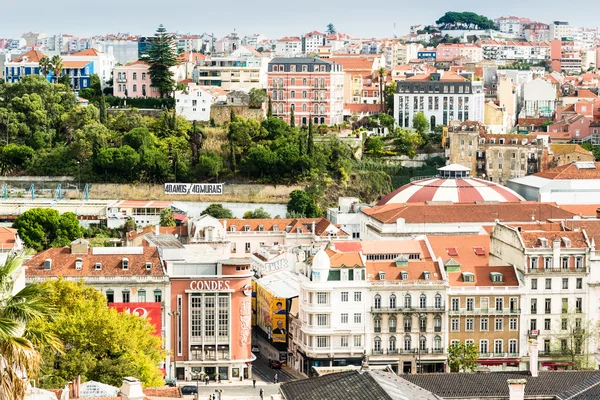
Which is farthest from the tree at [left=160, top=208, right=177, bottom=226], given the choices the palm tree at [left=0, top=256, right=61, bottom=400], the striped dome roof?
the palm tree at [left=0, top=256, right=61, bottom=400]

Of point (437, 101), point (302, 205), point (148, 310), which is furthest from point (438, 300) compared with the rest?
point (437, 101)

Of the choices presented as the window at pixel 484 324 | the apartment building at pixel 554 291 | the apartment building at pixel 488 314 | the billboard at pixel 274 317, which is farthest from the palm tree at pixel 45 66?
the window at pixel 484 324

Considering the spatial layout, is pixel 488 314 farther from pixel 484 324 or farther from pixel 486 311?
pixel 484 324

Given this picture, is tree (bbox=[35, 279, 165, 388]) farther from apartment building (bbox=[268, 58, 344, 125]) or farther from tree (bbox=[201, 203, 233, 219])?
apartment building (bbox=[268, 58, 344, 125])

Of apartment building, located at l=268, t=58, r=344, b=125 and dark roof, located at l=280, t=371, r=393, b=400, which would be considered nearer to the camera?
dark roof, located at l=280, t=371, r=393, b=400

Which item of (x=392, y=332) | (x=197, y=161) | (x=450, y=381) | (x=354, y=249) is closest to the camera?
(x=450, y=381)

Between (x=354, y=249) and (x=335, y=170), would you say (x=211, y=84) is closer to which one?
(x=335, y=170)

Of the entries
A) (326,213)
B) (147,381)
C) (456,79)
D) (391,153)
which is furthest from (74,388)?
(456,79)
